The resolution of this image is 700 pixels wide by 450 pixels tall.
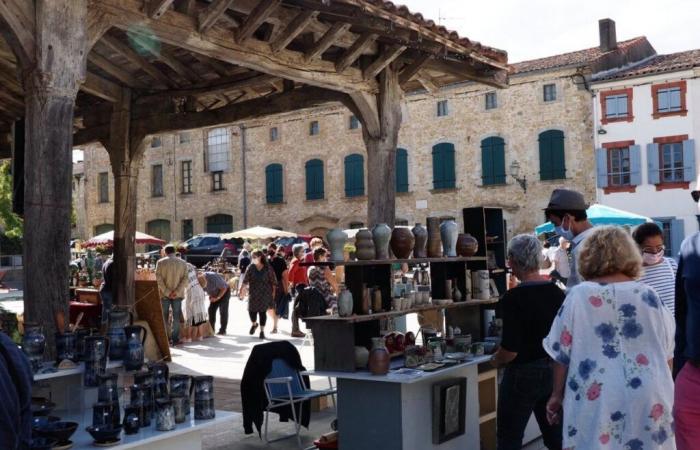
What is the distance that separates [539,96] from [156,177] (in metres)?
16.5

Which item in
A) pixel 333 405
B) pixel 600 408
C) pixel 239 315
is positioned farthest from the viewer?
pixel 239 315

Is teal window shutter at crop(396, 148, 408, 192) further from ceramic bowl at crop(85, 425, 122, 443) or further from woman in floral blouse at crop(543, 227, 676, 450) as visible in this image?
woman in floral blouse at crop(543, 227, 676, 450)

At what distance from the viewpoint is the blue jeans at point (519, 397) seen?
160 inches

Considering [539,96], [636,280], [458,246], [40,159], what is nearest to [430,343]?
[458,246]

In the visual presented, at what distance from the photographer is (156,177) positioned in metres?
32.7

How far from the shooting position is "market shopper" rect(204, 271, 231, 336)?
11.9 m

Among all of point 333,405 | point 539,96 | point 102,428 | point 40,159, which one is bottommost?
point 333,405

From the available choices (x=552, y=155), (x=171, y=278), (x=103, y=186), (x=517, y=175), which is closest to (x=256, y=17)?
(x=171, y=278)

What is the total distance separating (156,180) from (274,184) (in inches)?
240

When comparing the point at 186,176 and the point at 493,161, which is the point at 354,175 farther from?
the point at 186,176

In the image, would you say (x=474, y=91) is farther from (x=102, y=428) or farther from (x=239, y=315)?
(x=102, y=428)

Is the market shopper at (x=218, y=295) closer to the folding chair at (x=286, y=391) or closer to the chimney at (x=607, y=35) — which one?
the folding chair at (x=286, y=391)

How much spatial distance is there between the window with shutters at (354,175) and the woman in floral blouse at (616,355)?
2473 centimetres

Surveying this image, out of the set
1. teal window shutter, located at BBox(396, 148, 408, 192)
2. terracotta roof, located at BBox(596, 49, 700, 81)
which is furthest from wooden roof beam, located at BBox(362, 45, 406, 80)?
teal window shutter, located at BBox(396, 148, 408, 192)
